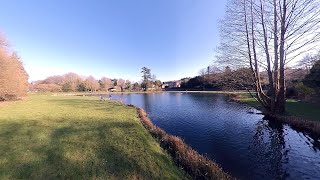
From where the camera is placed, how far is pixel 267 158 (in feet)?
40.5

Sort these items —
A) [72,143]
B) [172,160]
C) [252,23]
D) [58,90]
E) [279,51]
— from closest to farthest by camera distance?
1. [172,160]
2. [72,143]
3. [279,51]
4. [252,23]
5. [58,90]

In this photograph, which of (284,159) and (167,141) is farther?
(167,141)

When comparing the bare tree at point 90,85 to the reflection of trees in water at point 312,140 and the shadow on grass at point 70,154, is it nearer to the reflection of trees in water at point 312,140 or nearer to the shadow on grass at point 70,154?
the shadow on grass at point 70,154

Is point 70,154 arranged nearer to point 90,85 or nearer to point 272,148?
point 272,148

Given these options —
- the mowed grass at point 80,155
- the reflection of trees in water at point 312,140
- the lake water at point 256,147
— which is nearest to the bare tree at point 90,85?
the lake water at point 256,147

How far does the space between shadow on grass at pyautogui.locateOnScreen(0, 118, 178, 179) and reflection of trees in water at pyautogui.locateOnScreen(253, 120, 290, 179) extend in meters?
6.44

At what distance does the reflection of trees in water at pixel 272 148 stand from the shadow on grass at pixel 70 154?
21.1 feet

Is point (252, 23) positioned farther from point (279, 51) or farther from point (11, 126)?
point (11, 126)

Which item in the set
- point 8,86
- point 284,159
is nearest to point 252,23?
point 284,159

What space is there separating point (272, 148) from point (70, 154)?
14529mm

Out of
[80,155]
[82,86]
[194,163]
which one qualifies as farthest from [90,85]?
[194,163]

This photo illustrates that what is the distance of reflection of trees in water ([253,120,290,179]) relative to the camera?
1077 centimetres

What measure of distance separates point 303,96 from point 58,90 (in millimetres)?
121981

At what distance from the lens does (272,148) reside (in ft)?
47.0
